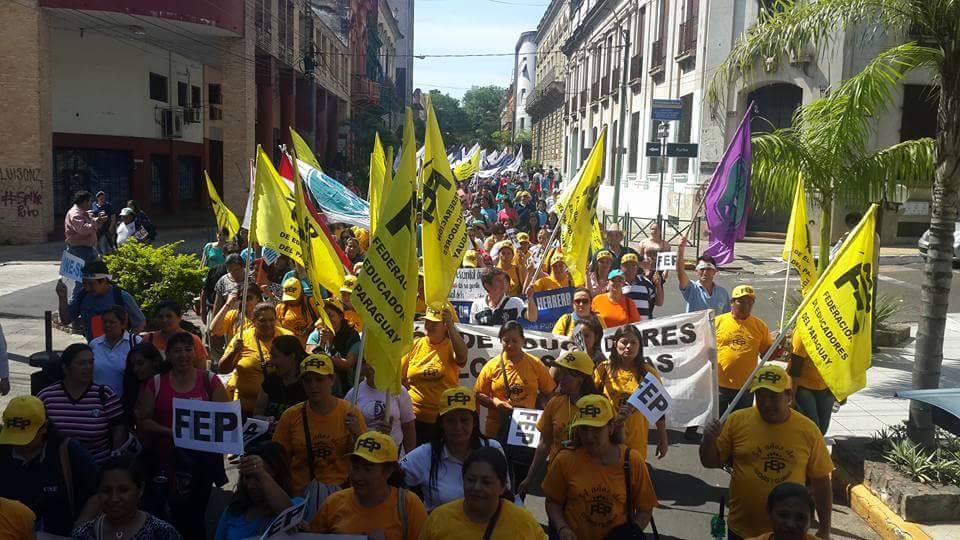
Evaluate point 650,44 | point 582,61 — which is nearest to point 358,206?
point 650,44

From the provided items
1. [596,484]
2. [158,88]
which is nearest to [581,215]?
[596,484]

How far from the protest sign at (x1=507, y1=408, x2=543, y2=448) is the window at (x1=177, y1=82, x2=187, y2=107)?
2911 centimetres

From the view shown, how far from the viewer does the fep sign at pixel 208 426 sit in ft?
15.5

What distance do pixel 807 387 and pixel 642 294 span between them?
256 cm

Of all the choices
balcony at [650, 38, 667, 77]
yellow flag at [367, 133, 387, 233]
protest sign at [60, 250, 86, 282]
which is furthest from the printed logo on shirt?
balcony at [650, 38, 667, 77]

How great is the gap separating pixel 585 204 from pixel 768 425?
212 inches

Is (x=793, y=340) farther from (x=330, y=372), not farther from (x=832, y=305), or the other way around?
(x=330, y=372)

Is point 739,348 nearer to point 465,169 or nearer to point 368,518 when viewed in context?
point 368,518

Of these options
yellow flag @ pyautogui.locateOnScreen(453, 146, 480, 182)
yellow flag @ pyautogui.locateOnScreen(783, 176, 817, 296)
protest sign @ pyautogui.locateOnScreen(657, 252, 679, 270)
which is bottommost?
protest sign @ pyautogui.locateOnScreen(657, 252, 679, 270)

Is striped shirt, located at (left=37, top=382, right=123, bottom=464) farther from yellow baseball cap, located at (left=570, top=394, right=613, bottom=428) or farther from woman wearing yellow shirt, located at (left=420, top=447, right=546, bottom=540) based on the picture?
yellow baseball cap, located at (left=570, top=394, right=613, bottom=428)

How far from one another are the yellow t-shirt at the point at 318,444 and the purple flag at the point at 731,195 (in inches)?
212

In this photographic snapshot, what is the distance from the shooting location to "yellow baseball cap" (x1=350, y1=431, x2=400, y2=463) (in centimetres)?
395

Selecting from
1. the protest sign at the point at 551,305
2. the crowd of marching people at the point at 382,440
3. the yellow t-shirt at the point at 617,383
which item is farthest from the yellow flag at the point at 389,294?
the protest sign at the point at 551,305

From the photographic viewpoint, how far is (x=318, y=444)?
190 inches
